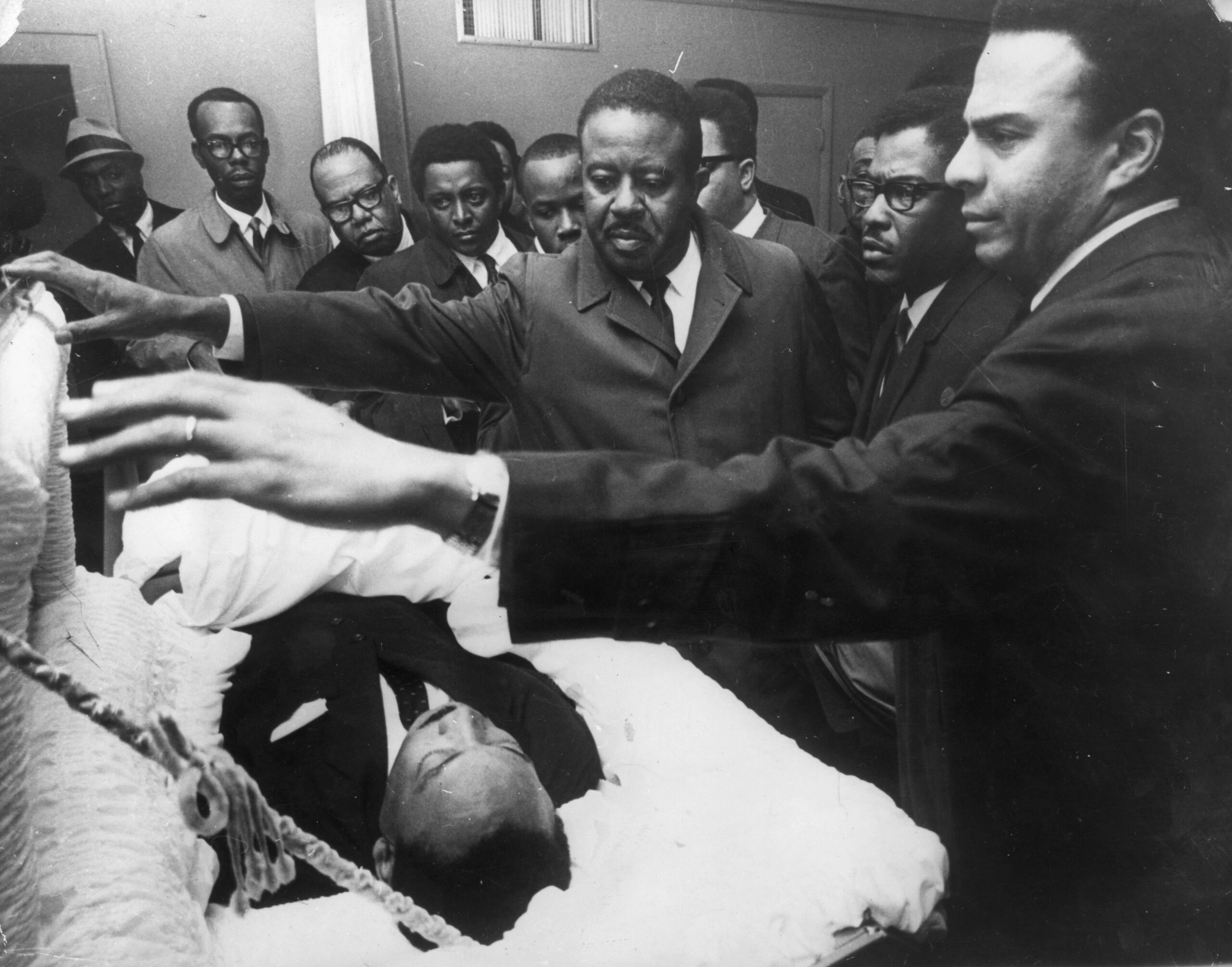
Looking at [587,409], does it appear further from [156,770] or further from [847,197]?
[156,770]

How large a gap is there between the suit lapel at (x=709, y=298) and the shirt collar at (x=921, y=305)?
0.69 ft

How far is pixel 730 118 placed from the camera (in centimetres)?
116

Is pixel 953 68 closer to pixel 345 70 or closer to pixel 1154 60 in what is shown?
pixel 1154 60

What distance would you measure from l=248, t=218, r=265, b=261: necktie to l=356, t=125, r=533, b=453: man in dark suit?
0.12 metres

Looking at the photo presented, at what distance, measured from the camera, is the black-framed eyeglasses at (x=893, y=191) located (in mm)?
1145

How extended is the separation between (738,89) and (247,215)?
61 cm

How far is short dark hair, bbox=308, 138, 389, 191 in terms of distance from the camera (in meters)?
1.13

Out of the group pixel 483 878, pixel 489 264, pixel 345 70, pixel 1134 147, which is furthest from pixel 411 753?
pixel 1134 147

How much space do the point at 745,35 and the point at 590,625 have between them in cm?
75

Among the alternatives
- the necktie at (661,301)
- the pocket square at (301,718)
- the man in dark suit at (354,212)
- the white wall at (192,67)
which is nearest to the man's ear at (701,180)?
the necktie at (661,301)

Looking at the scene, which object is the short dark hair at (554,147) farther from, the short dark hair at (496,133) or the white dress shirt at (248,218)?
the white dress shirt at (248,218)

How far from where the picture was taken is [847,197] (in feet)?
3.87

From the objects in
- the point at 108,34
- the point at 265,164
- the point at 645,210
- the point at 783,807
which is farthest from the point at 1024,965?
the point at 108,34

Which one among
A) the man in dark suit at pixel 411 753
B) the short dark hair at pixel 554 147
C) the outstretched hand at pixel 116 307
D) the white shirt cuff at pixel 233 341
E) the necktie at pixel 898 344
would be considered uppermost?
the short dark hair at pixel 554 147
